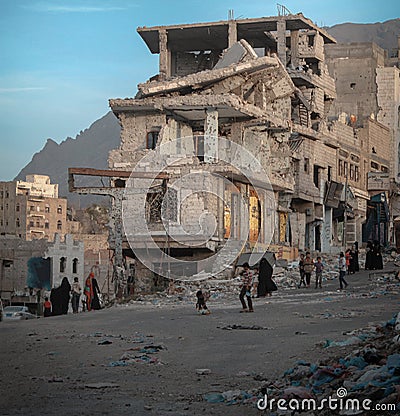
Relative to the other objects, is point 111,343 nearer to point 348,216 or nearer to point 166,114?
point 166,114

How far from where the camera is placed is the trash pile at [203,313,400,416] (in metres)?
8.05

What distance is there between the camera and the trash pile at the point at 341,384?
8.05 metres

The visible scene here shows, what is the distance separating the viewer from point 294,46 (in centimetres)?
4991

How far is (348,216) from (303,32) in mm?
10946

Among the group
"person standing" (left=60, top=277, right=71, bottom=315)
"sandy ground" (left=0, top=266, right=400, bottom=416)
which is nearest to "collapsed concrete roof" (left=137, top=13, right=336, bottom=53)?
"person standing" (left=60, top=277, right=71, bottom=315)

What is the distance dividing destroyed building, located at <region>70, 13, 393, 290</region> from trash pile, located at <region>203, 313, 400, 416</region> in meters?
20.3

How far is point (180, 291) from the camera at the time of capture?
104 feet

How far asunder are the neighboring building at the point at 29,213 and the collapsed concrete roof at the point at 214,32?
153 feet

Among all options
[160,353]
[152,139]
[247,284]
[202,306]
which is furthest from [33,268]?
[160,353]

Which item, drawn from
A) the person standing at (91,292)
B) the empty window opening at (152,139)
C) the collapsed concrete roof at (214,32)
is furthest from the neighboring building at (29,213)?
the person standing at (91,292)

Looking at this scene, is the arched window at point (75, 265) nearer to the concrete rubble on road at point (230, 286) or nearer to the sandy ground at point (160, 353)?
the concrete rubble on road at point (230, 286)

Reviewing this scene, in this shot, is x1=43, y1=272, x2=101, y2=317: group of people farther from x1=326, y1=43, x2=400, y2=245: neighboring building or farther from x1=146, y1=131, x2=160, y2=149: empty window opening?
x1=326, y1=43, x2=400, y2=245: neighboring building

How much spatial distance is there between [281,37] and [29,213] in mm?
54652

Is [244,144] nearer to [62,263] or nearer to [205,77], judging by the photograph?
[205,77]
